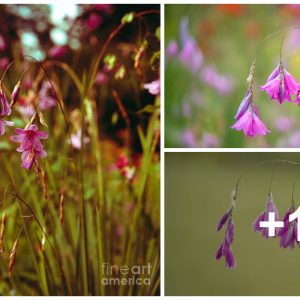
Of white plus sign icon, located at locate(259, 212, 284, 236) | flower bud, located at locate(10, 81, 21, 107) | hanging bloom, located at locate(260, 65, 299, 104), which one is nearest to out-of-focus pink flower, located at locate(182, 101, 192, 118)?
hanging bloom, located at locate(260, 65, 299, 104)

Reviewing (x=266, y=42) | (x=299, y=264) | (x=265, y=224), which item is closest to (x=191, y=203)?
(x=265, y=224)

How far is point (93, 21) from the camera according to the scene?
2564 mm

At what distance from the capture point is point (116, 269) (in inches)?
102

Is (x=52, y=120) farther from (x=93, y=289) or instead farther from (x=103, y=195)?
(x=93, y=289)

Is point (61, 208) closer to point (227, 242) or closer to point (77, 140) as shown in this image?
point (77, 140)

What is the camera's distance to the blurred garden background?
2564mm

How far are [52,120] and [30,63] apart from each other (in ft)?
0.76

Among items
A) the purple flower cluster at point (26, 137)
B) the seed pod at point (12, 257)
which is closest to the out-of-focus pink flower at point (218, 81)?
the purple flower cluster at point (26, 137)

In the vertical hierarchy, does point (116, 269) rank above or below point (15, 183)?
below

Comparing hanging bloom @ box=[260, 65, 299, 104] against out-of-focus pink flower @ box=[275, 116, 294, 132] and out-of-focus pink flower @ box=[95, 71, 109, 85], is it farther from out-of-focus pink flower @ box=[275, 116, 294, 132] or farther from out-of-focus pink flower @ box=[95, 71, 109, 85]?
out-of-focus pink flower @ box=[95, 71, 109, 85]

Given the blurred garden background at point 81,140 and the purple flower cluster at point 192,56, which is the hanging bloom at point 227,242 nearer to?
the blurred garden background at point 81,140

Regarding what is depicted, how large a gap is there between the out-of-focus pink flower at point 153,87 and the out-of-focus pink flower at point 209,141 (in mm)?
249

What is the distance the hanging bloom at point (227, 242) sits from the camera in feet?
8.45

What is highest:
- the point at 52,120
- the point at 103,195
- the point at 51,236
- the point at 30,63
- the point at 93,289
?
the point at 30,63
